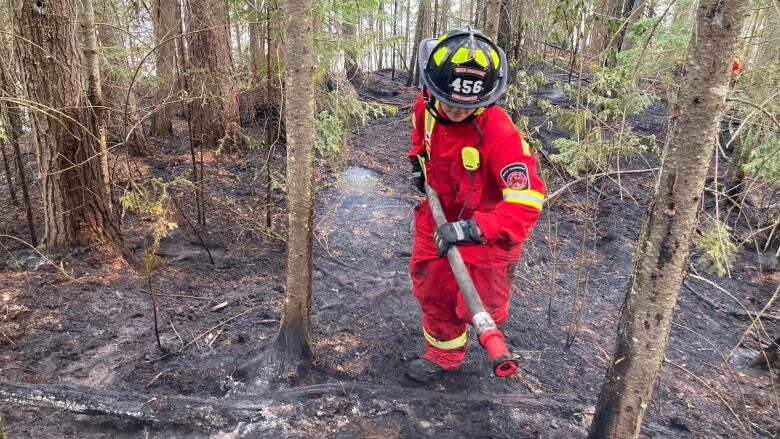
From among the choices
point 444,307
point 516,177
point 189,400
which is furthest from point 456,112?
point 189,400

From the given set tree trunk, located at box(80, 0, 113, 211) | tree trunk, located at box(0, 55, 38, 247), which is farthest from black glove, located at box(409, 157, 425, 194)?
tree trunk, located at box(0, 55, 38, 247)

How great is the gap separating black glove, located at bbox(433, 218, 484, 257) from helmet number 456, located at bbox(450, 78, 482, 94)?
808 mm

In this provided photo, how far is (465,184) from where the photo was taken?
3.26m

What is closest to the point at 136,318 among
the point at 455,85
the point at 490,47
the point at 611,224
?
the point at 455,85

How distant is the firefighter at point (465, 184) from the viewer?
2830 millimetres

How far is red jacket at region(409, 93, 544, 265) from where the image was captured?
2820mm

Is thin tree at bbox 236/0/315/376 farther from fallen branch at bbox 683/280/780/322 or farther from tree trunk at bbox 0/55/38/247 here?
fallen branch at bbox 683/280/780/322

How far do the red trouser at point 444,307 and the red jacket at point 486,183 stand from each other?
12 cm

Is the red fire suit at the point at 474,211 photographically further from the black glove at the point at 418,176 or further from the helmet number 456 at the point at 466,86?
the helmet number 456 at the point at 466,86

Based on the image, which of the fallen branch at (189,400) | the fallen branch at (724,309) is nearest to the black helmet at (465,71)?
the fallen branch at (189,400)

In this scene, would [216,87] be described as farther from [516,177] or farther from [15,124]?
[516,177]

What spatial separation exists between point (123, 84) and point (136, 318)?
6.20 metres

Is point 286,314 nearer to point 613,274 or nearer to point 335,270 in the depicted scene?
point 335,270

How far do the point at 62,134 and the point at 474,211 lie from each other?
12.7ft
